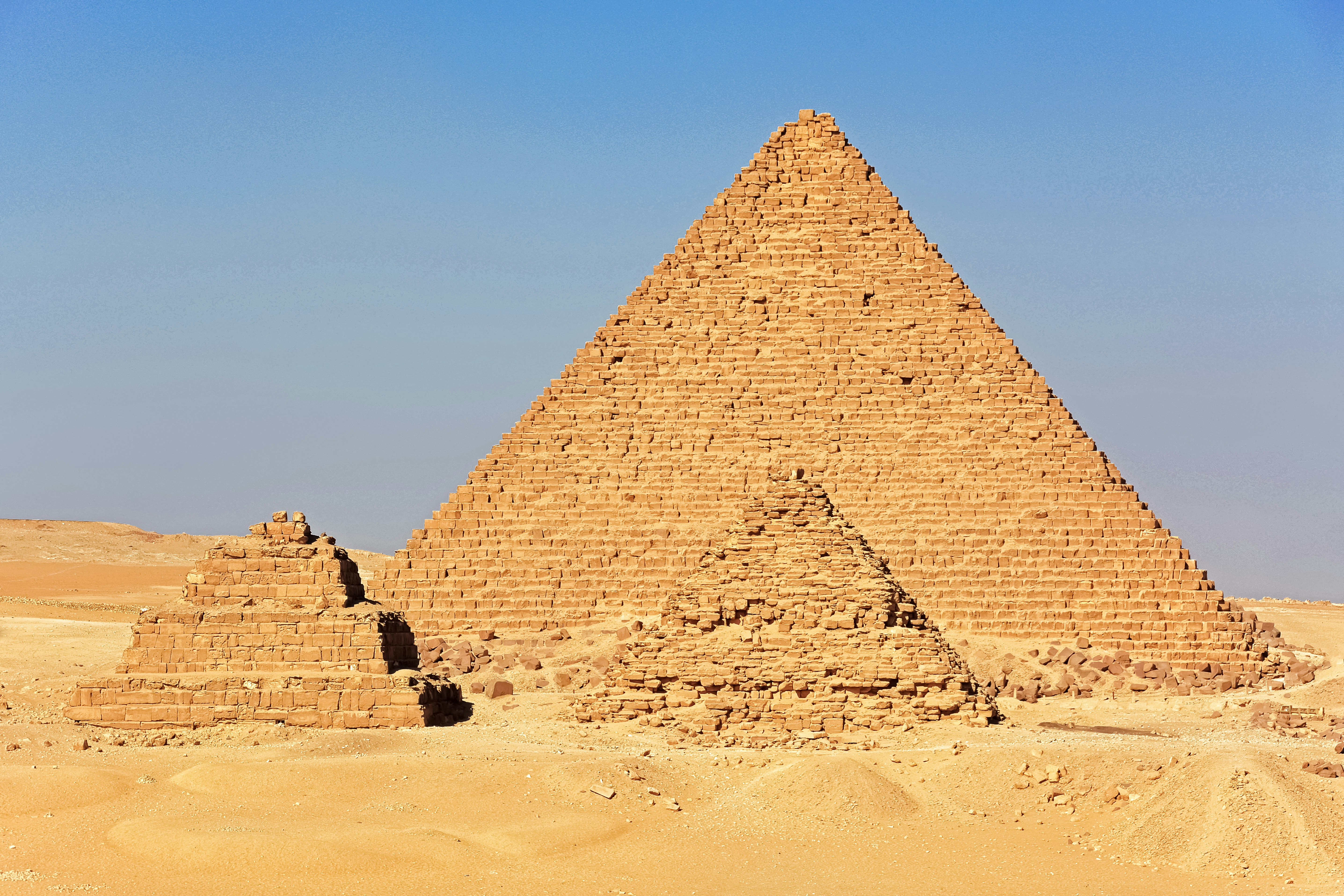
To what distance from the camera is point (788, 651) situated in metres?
19.4

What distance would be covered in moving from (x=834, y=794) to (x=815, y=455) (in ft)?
51.3

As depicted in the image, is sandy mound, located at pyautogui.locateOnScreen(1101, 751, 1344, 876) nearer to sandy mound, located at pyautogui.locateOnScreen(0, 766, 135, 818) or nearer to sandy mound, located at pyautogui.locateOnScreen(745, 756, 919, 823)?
sandy mound, located at pyautogui.locateOnScreen(745, 756, 919, 823)

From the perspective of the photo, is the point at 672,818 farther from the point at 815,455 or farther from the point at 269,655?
the point at 815,455

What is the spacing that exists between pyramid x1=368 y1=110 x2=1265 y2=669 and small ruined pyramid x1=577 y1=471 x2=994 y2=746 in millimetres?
8642

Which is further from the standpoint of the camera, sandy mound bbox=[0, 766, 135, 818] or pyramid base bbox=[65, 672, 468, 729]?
pyramid base bbox=[65, 672, 468, 729]

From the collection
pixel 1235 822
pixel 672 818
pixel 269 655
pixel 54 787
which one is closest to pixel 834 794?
pixel 672 818

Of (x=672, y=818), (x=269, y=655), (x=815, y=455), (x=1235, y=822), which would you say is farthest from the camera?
(x=815, y=455)

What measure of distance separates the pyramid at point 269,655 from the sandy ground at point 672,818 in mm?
833

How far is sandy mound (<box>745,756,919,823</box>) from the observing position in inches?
612

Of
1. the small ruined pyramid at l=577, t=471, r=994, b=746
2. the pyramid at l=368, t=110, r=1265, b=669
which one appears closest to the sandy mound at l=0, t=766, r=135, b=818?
the small ruined pyramid at l=577, t=471, r=994, b=746

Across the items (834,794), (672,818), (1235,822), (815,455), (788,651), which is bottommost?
(1235,822)

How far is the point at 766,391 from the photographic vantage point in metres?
32.1

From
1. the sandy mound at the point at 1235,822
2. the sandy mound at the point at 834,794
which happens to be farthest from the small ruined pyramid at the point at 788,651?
the sandy mound at the point at 1235,822

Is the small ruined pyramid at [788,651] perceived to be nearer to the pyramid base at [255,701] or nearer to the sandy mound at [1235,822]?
the pyramid base at [255,701]
